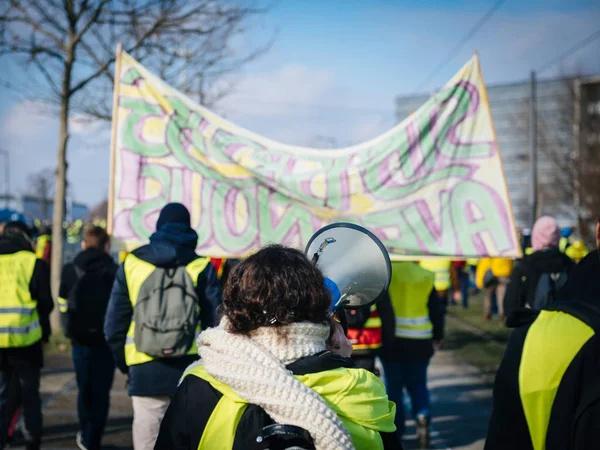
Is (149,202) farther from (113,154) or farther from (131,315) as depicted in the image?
(131,315)

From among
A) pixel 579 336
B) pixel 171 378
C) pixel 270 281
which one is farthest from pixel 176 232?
pixel 579 336

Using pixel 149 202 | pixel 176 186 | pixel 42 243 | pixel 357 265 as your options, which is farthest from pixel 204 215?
pixel 42 243

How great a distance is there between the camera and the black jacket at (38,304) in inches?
211

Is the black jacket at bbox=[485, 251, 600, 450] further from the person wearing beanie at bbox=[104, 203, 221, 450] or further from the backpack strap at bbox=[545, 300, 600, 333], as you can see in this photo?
the person wearing beanie at bbox=[104, 203, 221, 450]

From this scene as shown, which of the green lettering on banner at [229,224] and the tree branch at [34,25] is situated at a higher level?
the tree branch at [34,25]

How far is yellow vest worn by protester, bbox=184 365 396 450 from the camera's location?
180 cm

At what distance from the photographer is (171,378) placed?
414 centimetres

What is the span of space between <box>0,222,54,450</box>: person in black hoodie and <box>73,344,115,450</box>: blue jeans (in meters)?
0.39

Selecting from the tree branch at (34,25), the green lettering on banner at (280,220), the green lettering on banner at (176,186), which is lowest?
the green lettering on banner at (280,220)

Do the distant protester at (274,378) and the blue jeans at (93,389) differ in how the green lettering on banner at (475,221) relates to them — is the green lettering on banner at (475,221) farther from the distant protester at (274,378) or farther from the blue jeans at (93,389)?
the distant protester at (274,378)

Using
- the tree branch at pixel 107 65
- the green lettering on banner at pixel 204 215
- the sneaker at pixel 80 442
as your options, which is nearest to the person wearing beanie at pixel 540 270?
the green lettering on banner at pixel 204 215

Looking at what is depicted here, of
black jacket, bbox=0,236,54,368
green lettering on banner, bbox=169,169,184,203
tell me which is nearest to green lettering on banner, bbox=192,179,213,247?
green lettering on banner, bbox=169,169,184,203

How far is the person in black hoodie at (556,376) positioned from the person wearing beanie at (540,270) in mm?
3282

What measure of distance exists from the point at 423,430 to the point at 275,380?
453 cm
